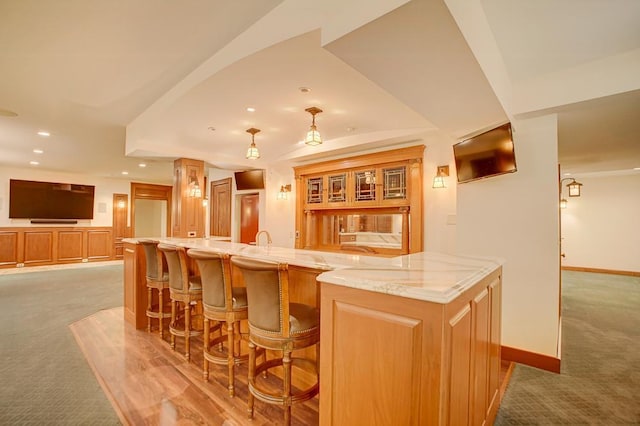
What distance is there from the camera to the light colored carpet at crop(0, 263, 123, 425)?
6.56 feet

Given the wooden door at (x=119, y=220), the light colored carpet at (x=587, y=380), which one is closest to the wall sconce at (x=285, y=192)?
the light colored carpet at (x=587, y=380)

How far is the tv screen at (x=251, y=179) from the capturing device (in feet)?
21.0

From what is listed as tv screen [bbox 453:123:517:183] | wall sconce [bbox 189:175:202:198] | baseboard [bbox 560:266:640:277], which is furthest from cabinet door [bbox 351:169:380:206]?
baseboard [bbox 560:266:640:277]

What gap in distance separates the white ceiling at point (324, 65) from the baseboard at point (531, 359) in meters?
2.25

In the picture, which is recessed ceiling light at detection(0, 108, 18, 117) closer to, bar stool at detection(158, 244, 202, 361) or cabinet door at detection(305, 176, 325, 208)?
bar stool at detection(158, 244, 202, 361)

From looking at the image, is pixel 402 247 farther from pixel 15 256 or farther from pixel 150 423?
pixel 15 256

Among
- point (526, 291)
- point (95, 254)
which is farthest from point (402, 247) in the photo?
point (95, 254)

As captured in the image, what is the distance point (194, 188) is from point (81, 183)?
6152 mm

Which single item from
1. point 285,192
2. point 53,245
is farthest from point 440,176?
point 53,245

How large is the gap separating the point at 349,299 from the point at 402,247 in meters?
3.23

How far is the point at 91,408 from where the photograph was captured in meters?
2.04

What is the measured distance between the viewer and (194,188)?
5.23 meters

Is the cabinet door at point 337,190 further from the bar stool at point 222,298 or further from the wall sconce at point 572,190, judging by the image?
the wall sconce at point 572,190

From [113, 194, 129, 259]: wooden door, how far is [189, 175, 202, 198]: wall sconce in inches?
231
